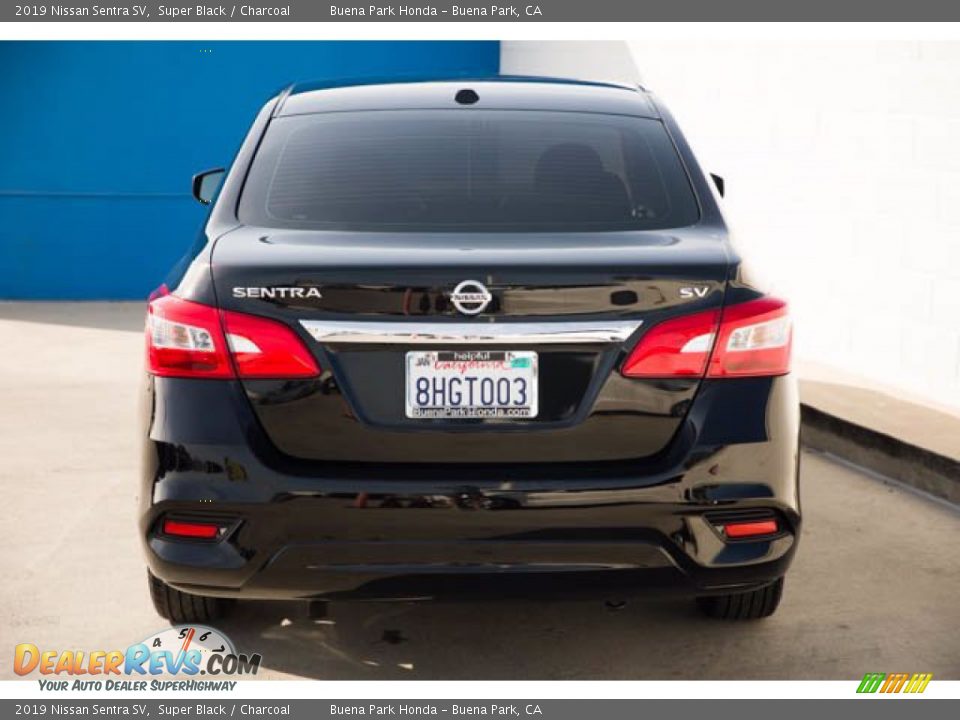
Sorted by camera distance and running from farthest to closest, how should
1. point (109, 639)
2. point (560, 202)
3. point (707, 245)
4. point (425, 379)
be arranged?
1. point (109, 639)
2. point (560, 202)
3. point (707, 245)
4. point (425, 379)

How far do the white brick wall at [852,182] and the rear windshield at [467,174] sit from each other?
3.20m

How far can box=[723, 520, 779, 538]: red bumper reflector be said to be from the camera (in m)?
3.41

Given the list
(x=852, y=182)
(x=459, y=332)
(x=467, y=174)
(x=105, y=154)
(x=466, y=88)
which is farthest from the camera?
(x=105, y=154)

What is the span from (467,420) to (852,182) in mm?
5453

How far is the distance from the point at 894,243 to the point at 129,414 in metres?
4.40

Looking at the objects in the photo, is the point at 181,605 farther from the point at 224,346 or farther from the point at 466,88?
the point at 466,88

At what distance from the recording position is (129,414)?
7621 mm

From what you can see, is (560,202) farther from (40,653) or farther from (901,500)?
(901,500)

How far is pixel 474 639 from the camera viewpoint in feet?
13.5

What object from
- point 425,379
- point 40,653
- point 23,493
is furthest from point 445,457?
point 23,493

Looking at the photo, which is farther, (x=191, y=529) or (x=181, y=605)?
(x=181, y=605)

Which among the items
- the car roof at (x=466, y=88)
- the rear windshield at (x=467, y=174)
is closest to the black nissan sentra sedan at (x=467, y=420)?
the rear windshield at (x=467, y=174)

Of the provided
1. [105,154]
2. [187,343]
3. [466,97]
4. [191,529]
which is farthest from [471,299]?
[105,154]

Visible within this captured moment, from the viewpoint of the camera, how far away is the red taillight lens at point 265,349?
328 centimetres
